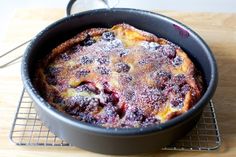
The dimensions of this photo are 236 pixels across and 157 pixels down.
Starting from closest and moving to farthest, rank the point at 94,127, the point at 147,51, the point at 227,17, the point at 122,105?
the point at 94,127
the point at 122,105
the point at 147,51
the point at 227,17

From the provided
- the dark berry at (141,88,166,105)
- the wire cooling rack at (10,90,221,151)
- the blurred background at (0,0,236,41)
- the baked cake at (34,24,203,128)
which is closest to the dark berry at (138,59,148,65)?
the baked cake at (34,24,203,128)

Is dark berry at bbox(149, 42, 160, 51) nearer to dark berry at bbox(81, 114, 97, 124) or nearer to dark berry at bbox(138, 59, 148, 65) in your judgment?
dark berry at bbox(138, 59, 148, 65)

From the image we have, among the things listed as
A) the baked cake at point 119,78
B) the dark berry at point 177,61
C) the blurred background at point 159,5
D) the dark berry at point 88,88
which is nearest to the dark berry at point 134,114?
the baked cake at point 119,78

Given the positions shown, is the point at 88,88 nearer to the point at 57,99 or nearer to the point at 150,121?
the point at 57,99

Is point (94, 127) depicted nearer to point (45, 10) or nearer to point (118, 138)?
point (118, 138)

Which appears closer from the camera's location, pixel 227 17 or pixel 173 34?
pixel 173 34

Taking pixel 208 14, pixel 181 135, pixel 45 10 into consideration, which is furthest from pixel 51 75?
pixel 208 14
